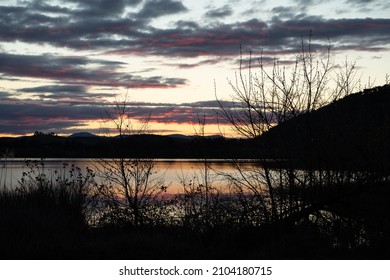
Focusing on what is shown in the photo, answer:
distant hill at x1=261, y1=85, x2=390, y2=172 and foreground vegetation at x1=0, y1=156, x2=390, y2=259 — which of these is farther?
distant hill at x1=261, y1=85, x2=390, y2=172

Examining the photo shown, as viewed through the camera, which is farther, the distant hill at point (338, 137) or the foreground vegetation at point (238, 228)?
the distant hill at point (338, 137)

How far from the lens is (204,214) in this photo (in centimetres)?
1134

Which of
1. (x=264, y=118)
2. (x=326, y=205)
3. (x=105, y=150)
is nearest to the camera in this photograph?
(x=326, y=205)

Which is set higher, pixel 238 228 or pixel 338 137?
pixel 338 137

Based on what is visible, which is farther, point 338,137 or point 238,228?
point 338,137

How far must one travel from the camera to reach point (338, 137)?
35.1ft

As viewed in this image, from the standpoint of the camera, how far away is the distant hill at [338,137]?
10273 mm

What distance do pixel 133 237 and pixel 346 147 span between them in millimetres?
5028

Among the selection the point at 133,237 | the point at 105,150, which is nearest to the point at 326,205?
the point at 133,237

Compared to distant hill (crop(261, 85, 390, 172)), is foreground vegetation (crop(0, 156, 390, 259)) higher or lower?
lower

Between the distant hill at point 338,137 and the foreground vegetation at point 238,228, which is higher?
the distant hill at point 338,137

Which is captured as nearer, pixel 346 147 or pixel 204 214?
pixel 346 147

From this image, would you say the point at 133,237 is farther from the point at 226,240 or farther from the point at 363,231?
the point at 363,231

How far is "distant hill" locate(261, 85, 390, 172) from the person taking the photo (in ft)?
33.7
